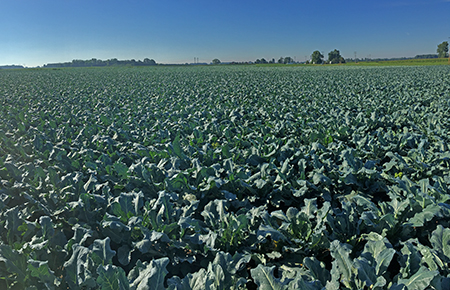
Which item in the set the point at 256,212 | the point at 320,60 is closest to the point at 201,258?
the point at 256,212

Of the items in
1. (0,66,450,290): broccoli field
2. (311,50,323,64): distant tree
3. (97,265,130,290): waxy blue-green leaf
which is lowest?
(0,66,450,290): broccoli field

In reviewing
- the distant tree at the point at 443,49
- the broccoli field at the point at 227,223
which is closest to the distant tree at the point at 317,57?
the distant tree at the point at 443,49

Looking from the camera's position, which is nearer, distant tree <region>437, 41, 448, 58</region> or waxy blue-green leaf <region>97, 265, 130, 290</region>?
waxy blue-green leaf <region>97, 265, 130, 290</region>

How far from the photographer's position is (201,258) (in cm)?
281

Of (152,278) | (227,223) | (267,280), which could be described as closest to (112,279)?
(152,278)

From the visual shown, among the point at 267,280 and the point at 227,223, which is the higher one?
the point at 267,280

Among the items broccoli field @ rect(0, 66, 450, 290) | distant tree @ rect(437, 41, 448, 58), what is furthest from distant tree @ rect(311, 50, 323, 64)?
broccoli field @ rect(0, 66, 450, 290)

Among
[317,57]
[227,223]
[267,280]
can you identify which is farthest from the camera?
[317,57]

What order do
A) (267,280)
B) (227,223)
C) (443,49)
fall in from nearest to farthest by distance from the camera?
1. (267,280)
2. (227,223)
3. (443,49)

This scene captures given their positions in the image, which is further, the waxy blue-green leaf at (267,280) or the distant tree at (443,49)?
the distant tree at (443,49)

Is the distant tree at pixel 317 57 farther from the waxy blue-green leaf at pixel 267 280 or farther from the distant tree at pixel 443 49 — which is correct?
A: the waxy blue-green leaf at pixel 267 280

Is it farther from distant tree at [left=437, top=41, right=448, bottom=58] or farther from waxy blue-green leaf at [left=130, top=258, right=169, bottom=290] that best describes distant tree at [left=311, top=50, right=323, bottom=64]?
waxy blue-green leaf at [left=130, top=258, right=169, bottom=290]

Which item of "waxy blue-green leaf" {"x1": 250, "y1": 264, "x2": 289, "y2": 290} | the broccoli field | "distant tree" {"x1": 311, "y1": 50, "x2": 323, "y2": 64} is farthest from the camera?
"distant tree" {"x1": 311, "y1": 50, "x2": 323, "y2": 64}

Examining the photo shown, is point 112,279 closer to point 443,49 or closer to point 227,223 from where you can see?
point 227,223
